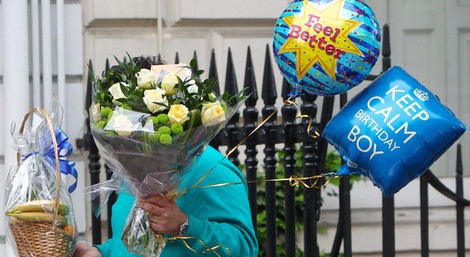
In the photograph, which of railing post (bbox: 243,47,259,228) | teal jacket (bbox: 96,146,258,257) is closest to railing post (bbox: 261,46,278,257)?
railing post (bbox: 243,47,259,228)

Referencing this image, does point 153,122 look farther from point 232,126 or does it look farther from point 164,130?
point 232,126

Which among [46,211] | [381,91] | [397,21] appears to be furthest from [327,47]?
[397,21]

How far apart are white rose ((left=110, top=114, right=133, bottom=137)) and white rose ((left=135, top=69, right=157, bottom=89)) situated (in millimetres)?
118

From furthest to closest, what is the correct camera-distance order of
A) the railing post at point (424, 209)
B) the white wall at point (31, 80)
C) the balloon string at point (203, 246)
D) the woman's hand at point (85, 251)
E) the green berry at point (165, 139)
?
the white wall at point (31, 80) < the railing post at point (424, 209) < the woman's hand at point (85, 251) < the balloon string at point (203, 246) < the green berry at point (165, 139)

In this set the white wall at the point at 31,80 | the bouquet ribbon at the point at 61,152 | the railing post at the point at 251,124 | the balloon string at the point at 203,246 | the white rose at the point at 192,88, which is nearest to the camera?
the white rose at the point at 192,88

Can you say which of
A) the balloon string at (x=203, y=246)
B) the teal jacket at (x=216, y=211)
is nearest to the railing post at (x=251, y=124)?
the teal jacket at (x=216, y=211)

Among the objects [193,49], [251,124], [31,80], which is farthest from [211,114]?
[193,49]

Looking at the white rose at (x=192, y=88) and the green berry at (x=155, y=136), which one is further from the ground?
the white rose at (x=192, y=88)

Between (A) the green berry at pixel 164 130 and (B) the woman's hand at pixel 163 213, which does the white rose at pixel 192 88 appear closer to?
(A) the green berry at pixel 164 130

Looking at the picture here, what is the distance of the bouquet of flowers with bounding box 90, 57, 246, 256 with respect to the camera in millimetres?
3092

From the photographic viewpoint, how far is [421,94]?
3.56 metres

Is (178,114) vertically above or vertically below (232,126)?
above

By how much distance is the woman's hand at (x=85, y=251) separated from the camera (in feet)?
11.9

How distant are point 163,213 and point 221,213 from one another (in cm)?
24
